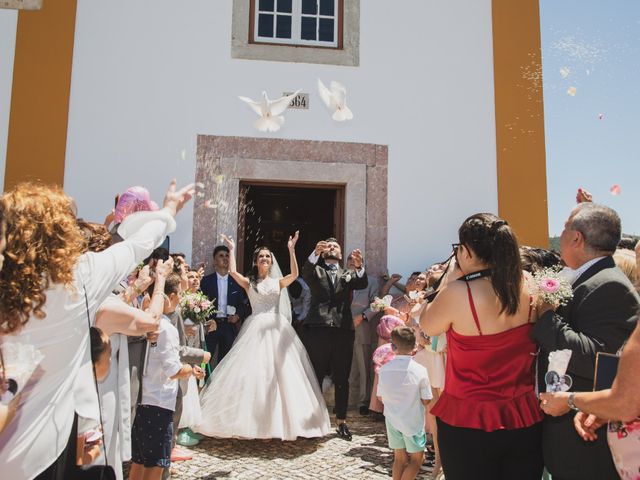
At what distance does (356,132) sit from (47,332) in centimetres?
624

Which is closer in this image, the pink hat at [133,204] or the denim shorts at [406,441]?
the denim shorts at [406,441]

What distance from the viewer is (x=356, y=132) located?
7.54 metres

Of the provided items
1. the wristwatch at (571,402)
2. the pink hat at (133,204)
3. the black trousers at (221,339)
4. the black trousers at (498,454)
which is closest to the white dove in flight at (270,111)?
the black trousers at (221,339)

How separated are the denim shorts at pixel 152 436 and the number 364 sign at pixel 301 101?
191 inches

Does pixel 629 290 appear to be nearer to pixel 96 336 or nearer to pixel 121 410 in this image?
pixel 96 336

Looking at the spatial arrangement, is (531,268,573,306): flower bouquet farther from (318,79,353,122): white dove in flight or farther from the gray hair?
(318,79,353,122): white dove in flight

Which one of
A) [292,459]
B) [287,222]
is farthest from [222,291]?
[287,222]

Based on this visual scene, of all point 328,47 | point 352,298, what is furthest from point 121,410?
point 328,47

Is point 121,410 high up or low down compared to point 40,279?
down

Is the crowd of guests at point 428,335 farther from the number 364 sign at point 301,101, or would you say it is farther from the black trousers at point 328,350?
the number 364 sign at point 301,101

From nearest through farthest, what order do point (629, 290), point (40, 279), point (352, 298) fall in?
point (40, 279), point (629, 290), point (352, 298)

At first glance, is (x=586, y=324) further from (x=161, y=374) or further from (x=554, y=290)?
(x=161, y=374)

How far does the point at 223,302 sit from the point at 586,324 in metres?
5.00

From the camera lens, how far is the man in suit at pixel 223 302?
6.51 meters
